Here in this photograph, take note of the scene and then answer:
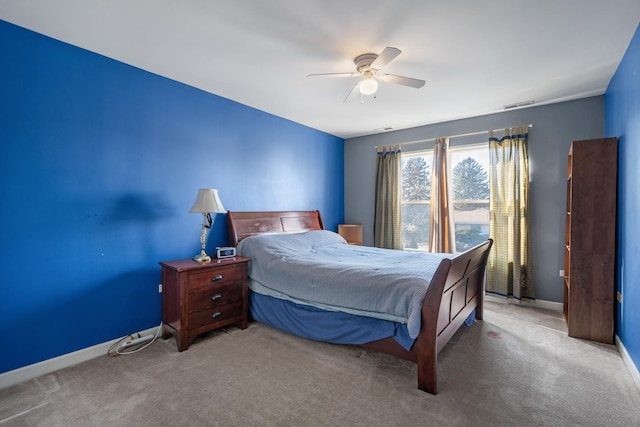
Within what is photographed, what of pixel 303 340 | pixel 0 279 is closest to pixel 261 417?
pixel 303 340

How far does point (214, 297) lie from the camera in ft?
9.51

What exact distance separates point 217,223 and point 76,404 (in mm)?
2071

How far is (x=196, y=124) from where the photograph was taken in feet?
11.1

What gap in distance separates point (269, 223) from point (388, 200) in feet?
7.32

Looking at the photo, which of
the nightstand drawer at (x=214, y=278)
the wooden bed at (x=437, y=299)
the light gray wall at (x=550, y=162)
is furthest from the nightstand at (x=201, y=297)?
the light gray wall at (x=550, y=162)

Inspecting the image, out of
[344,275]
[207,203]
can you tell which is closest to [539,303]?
[344,275]

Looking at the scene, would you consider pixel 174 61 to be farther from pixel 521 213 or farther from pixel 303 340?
pixel 521 213

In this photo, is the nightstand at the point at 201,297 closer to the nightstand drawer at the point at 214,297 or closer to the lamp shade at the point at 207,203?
the nightstand drawer at the point at 214,297

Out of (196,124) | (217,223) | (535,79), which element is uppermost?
(535,79)

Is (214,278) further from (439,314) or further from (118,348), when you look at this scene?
(439,314)

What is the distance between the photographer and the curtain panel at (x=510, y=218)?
3.95 m

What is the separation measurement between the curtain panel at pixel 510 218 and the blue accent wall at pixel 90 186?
366cm

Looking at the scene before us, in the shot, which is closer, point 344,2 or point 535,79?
point 344,2

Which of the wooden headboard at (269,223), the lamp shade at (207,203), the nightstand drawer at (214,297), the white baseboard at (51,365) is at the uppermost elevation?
the lamp shade at (207,203)
